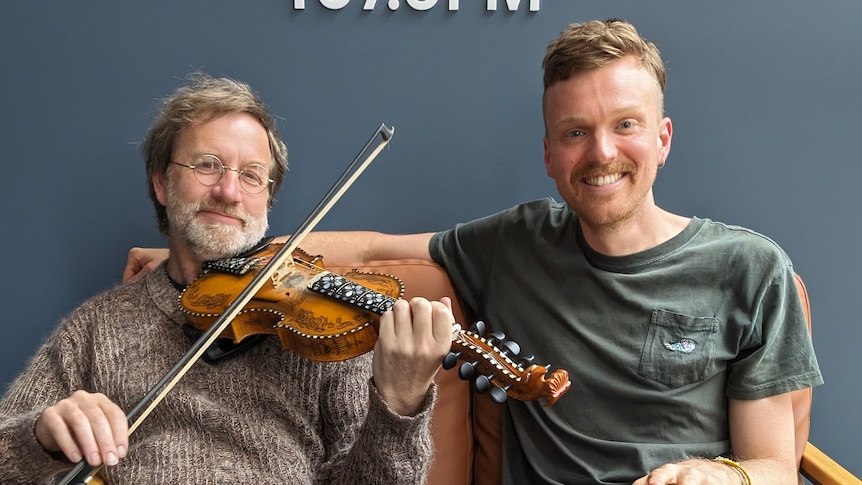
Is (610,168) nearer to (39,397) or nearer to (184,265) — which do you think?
(184,265)

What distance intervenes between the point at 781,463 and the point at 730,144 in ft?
2.77

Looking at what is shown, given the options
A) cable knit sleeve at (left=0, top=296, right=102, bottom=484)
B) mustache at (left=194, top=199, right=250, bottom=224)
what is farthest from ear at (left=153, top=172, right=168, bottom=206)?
cable knit sleeve at (left=0, top=296, right=102, bottom=484)

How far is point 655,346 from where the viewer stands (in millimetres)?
1329

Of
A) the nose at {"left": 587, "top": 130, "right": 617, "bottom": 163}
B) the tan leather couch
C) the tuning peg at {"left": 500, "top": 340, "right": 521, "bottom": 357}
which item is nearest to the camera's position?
the tuning peg at {"left": 500, "top": 340, "right": 521, "bottom": 357}

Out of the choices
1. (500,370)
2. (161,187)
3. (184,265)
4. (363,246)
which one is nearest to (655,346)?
(500,370)

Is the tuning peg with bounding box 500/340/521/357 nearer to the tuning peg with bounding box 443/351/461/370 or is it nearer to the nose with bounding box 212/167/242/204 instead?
the tuning peg with bounding box 443/351/461/370

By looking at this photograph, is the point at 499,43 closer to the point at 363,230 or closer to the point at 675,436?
the point at 363,230

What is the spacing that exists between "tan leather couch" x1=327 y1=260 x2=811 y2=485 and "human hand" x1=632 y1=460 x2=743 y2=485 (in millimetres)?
479

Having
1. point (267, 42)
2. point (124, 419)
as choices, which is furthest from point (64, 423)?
→ point (267, 42)

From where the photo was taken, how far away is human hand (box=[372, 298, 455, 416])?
1033 millimetres

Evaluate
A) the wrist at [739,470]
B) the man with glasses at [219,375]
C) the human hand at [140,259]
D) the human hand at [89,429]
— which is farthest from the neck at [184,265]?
the wrist at [739,470]

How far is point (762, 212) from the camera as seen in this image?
1.80m

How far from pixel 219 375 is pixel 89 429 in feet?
1.09

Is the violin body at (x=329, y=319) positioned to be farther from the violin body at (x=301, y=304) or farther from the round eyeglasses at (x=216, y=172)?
the round eyeglasses at (x=216, y=172)
